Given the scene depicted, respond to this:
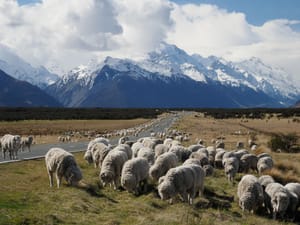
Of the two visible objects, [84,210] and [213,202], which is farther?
[213,202]

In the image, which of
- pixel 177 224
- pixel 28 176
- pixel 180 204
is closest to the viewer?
pixel 177 224

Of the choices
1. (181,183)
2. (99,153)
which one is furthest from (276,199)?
(99,153)

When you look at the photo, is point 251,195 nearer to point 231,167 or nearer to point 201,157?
point 231,167

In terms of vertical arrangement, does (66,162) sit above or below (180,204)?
above

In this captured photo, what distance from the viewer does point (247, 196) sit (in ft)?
68.9

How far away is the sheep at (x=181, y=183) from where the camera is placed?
20.9 meters

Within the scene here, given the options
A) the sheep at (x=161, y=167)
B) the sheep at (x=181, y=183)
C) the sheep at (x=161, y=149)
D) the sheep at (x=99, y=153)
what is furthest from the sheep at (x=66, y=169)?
the sheep at (x=161, y=149)

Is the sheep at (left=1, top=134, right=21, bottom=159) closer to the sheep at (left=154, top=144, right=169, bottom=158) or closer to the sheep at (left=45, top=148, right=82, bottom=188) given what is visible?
the sheep at (left=154, top=144, right=169, bottom=158)

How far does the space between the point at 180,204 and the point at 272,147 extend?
93.3 feet

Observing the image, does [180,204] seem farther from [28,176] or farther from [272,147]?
[272,147]

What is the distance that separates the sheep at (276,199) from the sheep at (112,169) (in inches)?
291

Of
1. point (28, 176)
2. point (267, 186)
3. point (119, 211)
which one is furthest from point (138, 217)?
point (28, 176)

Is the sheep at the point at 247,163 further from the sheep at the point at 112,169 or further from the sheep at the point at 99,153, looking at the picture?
the sheep at the point at 112,169

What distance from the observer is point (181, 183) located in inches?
834
